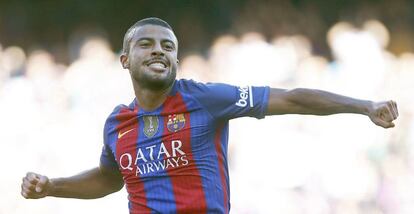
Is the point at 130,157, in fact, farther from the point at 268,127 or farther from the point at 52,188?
the point at 268,127

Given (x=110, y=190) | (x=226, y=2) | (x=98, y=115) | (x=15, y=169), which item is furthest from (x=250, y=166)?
(x=110, y=190)

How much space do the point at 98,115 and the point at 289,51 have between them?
2.84 meters

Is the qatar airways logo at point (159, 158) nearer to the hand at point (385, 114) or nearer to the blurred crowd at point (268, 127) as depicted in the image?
the hand at point (385, 114)

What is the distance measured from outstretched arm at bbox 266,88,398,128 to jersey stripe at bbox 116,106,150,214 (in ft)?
2.43

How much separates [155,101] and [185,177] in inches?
18.3

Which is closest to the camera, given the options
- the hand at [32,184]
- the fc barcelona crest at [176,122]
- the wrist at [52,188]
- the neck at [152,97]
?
the fc barcelona crest at [176,122]

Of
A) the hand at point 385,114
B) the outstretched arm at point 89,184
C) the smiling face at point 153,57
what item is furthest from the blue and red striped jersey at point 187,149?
the hand at point 385,114

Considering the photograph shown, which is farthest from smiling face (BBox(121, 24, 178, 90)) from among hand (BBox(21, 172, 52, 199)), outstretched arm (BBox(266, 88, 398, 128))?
hand (BBox(21, 172, 52, 199))

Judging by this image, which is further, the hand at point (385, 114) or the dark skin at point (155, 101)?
the dark skin at point (155, 101)

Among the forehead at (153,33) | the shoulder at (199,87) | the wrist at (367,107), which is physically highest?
the forehead at (153,33)

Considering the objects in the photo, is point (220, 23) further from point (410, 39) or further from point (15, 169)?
point (15, 169)

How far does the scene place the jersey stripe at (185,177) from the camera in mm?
4812

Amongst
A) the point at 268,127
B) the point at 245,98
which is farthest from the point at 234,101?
the point at 268,127

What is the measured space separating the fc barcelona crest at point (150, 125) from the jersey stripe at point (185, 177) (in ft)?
0.19
